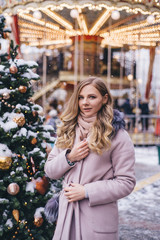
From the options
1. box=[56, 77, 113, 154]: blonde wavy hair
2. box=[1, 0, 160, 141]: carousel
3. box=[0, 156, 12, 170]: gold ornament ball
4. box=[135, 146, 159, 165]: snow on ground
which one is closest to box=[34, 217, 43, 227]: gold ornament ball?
box=[0, 156, 12, 170]: gold ornament ball

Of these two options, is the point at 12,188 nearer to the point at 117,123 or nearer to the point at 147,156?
the point at 117,123

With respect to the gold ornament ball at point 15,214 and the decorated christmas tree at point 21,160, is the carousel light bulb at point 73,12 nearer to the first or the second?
the decorated christmas tree at point 21,160

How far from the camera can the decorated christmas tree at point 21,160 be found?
125 inches

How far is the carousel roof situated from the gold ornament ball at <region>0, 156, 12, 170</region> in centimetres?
536

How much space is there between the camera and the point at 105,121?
6.55ft

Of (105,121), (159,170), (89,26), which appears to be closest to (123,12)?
(89,26)

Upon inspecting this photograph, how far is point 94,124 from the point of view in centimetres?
201

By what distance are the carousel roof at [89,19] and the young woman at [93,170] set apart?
6078 mm

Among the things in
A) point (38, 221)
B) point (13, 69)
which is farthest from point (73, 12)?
point (38, 221)

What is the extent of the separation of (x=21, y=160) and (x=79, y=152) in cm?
153

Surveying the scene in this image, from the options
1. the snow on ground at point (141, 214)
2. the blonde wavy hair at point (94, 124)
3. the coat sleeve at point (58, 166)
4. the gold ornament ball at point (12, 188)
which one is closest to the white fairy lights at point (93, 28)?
the snow on ground at point (141, 214)

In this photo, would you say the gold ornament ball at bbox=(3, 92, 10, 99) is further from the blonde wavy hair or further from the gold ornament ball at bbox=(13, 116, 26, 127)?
the blonde wavy hair

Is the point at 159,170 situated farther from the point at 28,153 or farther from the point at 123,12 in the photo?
the point at 28,153

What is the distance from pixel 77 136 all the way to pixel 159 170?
272 inches
